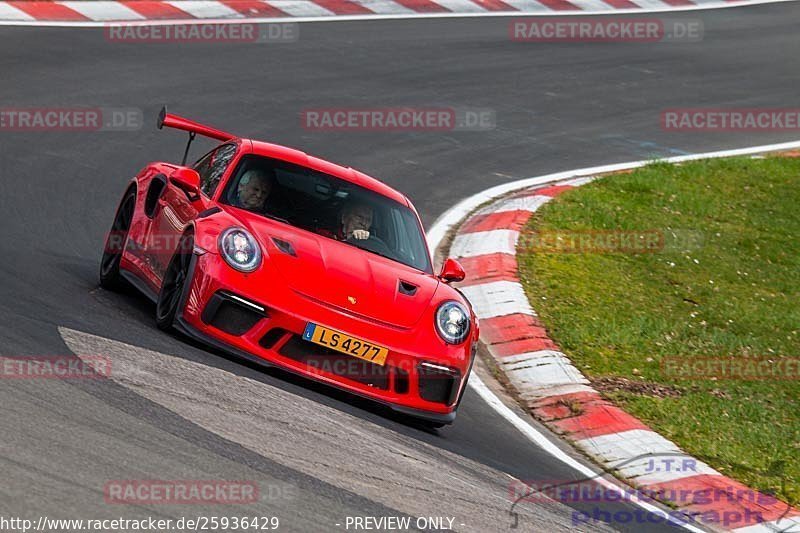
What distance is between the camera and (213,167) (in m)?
8.11

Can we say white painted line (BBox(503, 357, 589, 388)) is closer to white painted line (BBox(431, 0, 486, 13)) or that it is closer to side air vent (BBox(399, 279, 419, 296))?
side air vent (BBox(399, 279, 419, 296))

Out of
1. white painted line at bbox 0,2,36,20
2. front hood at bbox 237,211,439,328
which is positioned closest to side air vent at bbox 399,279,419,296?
front hood at bbox 237,211,439,328

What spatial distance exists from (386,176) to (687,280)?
3.31m

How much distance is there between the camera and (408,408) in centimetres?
671

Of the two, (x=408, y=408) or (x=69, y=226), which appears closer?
(x=408, y=408)

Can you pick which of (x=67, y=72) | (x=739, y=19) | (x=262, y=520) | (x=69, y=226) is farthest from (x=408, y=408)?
(x=739, y=19)

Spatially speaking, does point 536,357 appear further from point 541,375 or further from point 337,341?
point 337,341

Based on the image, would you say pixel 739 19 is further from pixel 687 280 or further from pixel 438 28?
pixel 687 280

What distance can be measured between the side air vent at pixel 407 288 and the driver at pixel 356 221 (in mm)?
575

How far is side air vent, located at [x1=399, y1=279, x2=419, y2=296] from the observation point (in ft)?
23.2

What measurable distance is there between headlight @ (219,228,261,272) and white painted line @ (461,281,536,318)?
113 inches

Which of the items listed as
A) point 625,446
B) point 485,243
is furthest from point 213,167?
point 485,243

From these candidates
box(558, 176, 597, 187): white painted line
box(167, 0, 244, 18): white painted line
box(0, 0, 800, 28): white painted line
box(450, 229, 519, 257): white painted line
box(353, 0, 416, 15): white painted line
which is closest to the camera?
box(450, 229, 519, 257): white painted line

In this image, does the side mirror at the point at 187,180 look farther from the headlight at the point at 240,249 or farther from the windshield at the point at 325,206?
the headlight at the point at 240,249
